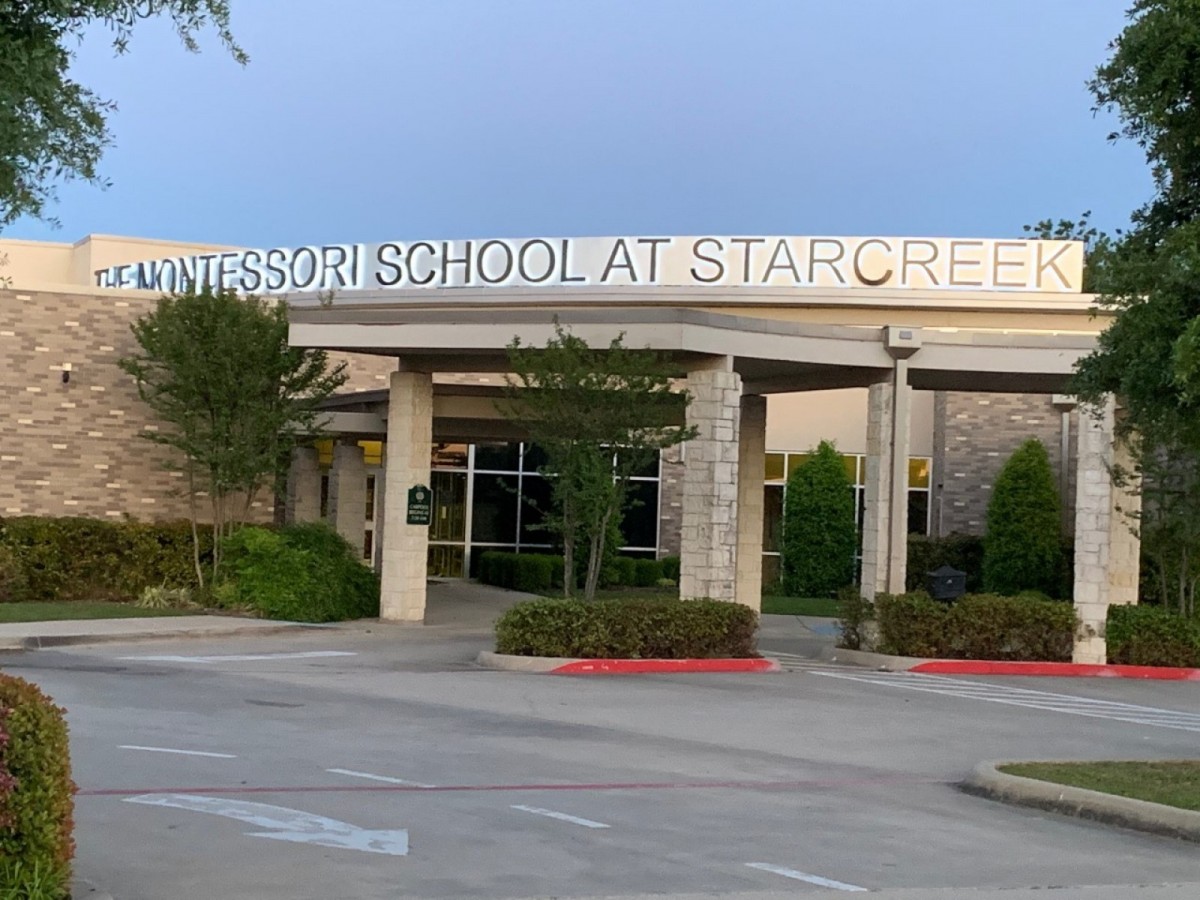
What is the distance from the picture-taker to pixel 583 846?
9.77 meters

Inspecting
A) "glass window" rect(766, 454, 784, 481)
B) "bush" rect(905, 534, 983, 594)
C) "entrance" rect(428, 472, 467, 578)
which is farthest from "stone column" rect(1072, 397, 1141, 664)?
"entrance" rect(428, 472, 467, 578)

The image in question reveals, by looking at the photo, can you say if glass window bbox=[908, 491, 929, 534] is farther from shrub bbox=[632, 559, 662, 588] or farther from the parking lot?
the parking lot

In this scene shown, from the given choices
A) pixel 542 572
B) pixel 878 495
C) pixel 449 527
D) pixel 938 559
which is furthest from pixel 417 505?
pixel 938 559

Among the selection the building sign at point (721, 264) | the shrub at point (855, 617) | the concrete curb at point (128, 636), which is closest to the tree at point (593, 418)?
the shrub at point (855, 617)

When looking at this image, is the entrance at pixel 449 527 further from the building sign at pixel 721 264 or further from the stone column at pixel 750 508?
the stone column at pixel 750 508

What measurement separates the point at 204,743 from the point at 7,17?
727cm

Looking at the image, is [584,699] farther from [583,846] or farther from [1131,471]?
[1131,471]

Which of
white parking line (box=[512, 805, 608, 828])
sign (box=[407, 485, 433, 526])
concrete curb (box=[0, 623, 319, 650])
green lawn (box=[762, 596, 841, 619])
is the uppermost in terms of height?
sign (box=[407, 485, 433, 526])

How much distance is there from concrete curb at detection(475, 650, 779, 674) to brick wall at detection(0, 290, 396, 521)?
10.3 m

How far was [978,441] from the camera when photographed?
130ft

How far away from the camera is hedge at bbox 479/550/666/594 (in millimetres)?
37344

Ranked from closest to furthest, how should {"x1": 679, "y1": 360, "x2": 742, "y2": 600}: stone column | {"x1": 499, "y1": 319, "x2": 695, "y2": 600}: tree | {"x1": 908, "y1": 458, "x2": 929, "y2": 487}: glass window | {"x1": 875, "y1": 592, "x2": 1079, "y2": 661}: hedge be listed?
{"x1": 499, "y1": 319, "x2": 695, "y2": 600}: tree, {"x1": 679, "y1": 360, "x2": 742, "y2": 600}: stone column, {"x1": 875, "y1": 592, "x2": 1079, "y2": 661}: hedge, {"x1": 908, "y1": 458, "x2": 929, "y2": 487}: glass window

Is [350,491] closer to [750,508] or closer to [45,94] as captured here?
[750,508]

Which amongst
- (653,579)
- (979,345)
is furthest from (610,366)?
A: (653,579)
